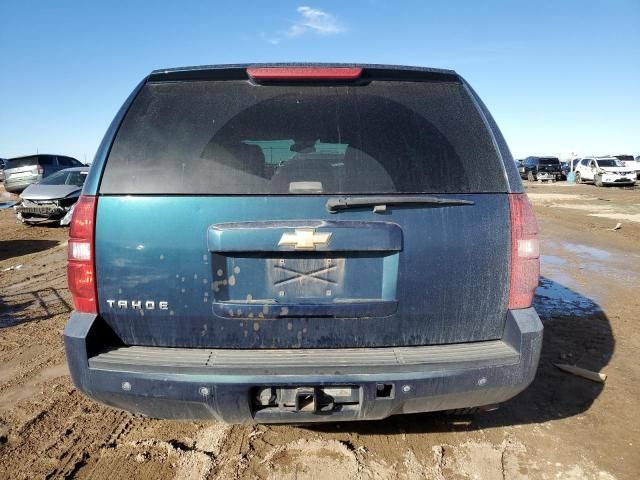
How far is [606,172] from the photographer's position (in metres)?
29.4

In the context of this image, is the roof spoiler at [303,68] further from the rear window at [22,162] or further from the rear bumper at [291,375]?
the rear window at [22,162]

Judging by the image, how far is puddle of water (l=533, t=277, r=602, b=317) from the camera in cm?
517

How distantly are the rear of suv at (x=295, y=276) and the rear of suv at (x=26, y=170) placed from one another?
18315mm

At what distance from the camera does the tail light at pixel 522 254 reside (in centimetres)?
213

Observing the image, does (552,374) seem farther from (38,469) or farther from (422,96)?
(38,469)

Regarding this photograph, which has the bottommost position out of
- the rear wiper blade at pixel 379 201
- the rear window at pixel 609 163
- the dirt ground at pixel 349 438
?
the dirt ground at pixel 349 438

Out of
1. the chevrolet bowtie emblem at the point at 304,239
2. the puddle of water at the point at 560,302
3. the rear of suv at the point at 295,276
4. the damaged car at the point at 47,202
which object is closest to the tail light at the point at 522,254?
the rear of suv at the point at 295,276

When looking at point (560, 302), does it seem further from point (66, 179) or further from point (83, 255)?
point (66, 179)

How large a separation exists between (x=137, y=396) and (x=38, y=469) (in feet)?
3.39

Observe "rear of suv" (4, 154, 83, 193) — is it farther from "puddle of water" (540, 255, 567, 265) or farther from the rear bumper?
the rear bumper

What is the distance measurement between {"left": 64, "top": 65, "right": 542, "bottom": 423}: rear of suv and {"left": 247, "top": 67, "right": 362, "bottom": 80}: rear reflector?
0.28 meters

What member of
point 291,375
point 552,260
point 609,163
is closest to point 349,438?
point 291,375

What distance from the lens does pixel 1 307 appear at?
5555mm

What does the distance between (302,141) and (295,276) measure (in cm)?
71
